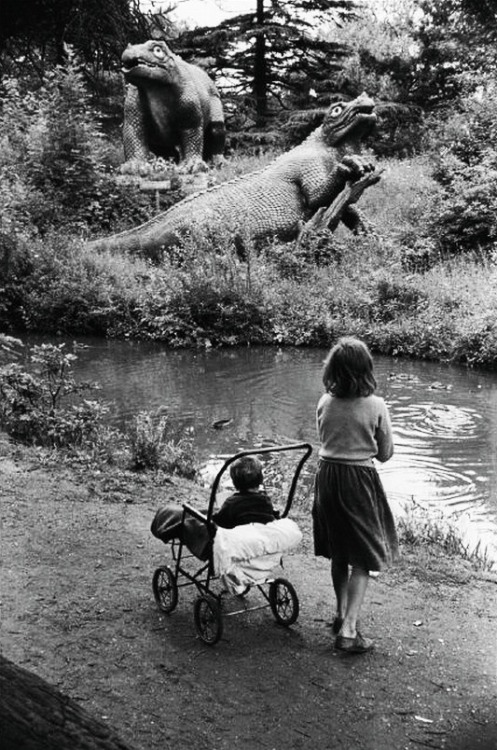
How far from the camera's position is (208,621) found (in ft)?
13.3

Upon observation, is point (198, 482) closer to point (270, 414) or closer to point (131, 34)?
point (270, 414)

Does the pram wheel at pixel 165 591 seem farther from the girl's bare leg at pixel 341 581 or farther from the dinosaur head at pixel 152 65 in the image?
the dinosaur head at pixel 152 65

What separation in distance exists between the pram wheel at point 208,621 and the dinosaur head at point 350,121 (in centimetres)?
1616

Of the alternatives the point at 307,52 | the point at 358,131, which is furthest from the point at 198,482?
the point at 307,52

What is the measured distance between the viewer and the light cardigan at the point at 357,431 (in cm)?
396

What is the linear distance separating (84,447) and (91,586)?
2877mm

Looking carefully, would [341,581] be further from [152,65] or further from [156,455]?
[152,65]

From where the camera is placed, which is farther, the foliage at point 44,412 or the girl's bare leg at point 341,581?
the foliage at point 44,412

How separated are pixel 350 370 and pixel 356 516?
2.34 feet

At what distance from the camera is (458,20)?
3508 millimetres

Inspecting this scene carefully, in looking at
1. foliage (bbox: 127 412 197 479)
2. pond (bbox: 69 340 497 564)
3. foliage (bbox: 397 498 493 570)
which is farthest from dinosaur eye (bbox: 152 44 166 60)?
foliage (bbox: 397 498 493 570)

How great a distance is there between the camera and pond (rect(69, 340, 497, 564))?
7499 millimetres

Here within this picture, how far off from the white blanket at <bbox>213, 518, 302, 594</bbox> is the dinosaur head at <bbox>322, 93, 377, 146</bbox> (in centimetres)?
1600

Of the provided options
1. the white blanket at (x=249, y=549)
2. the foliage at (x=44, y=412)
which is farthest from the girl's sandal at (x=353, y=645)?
the foliage at (x=44, y=412)
